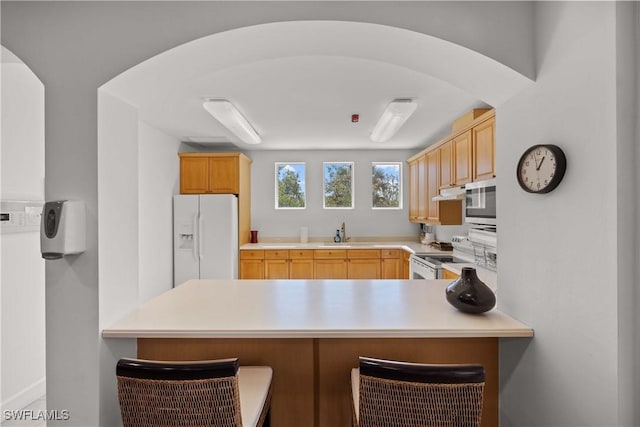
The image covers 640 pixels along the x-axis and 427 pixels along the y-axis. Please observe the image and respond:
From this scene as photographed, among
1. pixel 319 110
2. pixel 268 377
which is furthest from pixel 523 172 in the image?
pixel 319 110

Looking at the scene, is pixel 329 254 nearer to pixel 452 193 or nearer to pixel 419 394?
pixel 452 193

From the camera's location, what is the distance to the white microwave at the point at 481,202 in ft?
8.10

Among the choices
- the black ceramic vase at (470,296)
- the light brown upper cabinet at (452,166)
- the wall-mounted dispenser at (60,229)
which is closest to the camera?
the wall-mounted dispenser at (60,229)

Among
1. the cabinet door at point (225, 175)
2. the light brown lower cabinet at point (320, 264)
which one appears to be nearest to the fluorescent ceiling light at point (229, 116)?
the cabinet door at point (225, 175)

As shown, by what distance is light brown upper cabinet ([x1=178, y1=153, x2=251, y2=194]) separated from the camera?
486 centimetres

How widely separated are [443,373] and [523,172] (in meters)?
0.91

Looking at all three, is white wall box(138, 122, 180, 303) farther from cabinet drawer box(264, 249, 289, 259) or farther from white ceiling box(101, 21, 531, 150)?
cabinet drawer box(264, 249, 289, 259)

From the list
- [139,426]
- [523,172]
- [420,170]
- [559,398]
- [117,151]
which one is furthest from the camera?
[420,170]

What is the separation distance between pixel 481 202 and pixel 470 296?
1320 millimetres

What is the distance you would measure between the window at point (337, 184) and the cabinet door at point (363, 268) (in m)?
1.10

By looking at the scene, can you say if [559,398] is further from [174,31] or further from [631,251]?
[174,31]

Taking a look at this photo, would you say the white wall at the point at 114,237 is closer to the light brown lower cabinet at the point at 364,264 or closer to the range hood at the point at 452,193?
the range hood at the point at 452,193

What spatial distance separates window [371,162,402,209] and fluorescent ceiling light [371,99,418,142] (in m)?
1.38

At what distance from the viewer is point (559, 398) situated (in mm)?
1264
